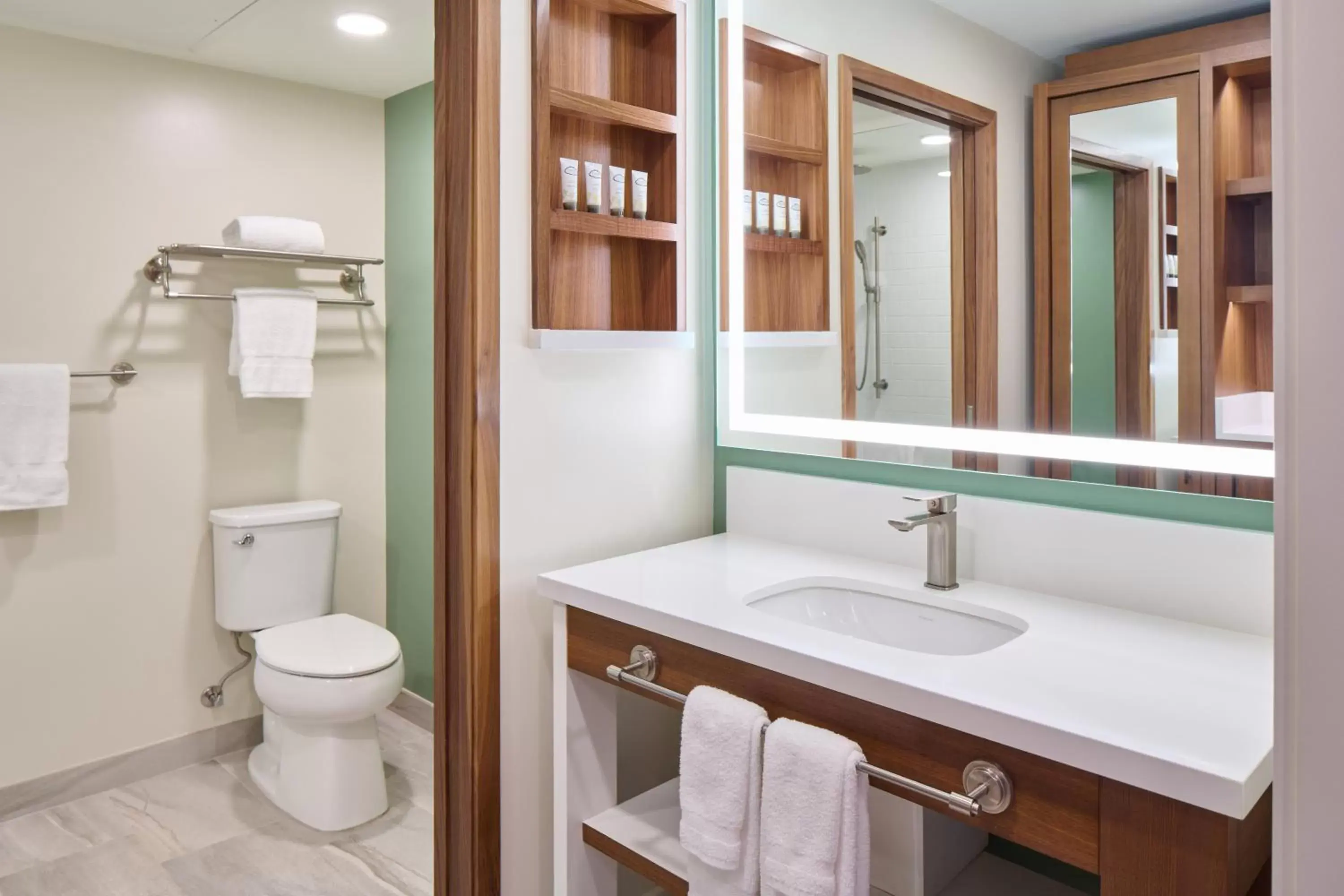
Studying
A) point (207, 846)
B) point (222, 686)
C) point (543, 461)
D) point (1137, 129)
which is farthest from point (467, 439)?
point (222, 686)

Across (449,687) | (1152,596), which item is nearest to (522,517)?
(449,687)

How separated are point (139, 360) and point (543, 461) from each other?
166 cm

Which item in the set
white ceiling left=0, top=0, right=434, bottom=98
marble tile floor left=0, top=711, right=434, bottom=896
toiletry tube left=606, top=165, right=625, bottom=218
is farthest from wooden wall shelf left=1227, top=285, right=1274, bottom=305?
marble tile floor left=0, top=711, right=434, bottom=896

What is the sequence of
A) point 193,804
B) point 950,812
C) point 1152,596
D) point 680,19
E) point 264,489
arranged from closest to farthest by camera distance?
point 950,812, point 1152,596, point 680,19, point 193,804, point 264,489

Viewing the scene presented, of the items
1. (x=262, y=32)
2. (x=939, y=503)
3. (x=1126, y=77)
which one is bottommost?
(x=939, y=503)

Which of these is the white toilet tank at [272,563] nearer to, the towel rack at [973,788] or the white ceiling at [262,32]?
the white ceiling at [262,32]

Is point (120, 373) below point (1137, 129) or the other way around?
below

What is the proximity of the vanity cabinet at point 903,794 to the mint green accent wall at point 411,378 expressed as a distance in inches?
60.1

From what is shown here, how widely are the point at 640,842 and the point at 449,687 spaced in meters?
0.43

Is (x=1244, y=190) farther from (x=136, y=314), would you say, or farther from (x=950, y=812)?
(x=136, y=314)

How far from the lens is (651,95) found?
1823 mm

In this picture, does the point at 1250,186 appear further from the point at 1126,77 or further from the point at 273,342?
the point at 273,342

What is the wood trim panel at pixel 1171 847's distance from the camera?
0.83m

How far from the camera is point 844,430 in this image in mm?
1709
